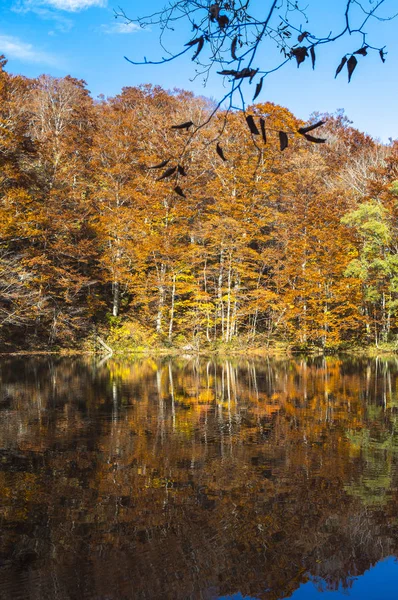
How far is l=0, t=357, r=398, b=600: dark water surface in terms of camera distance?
373cm

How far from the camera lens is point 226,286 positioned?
31.6 metres

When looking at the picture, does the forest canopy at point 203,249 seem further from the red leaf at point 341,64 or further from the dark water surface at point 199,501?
the red leaf at point 341,64

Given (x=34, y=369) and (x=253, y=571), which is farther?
(x=34, y=369)

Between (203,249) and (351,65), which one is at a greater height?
(203,249)

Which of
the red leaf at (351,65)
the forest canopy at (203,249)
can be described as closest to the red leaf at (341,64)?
the red leaf at (351,65)

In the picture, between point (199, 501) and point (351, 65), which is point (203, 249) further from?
point (351, 65)

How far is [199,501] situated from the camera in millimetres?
5195

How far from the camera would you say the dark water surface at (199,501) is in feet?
12.3

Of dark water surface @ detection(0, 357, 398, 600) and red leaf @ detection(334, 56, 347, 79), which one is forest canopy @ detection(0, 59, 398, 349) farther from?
red leaf @ detection(334, 56, 347, 79)

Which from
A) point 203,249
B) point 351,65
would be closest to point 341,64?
point 351,65

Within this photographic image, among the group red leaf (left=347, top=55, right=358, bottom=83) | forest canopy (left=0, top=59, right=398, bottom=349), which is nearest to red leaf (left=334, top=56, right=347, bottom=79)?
red leaf (left=347, top=55, right=358, bottom=83)

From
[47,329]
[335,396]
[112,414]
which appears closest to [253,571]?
[112,414]

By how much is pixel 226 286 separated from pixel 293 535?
90.0ft

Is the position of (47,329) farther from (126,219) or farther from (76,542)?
(76,542)
